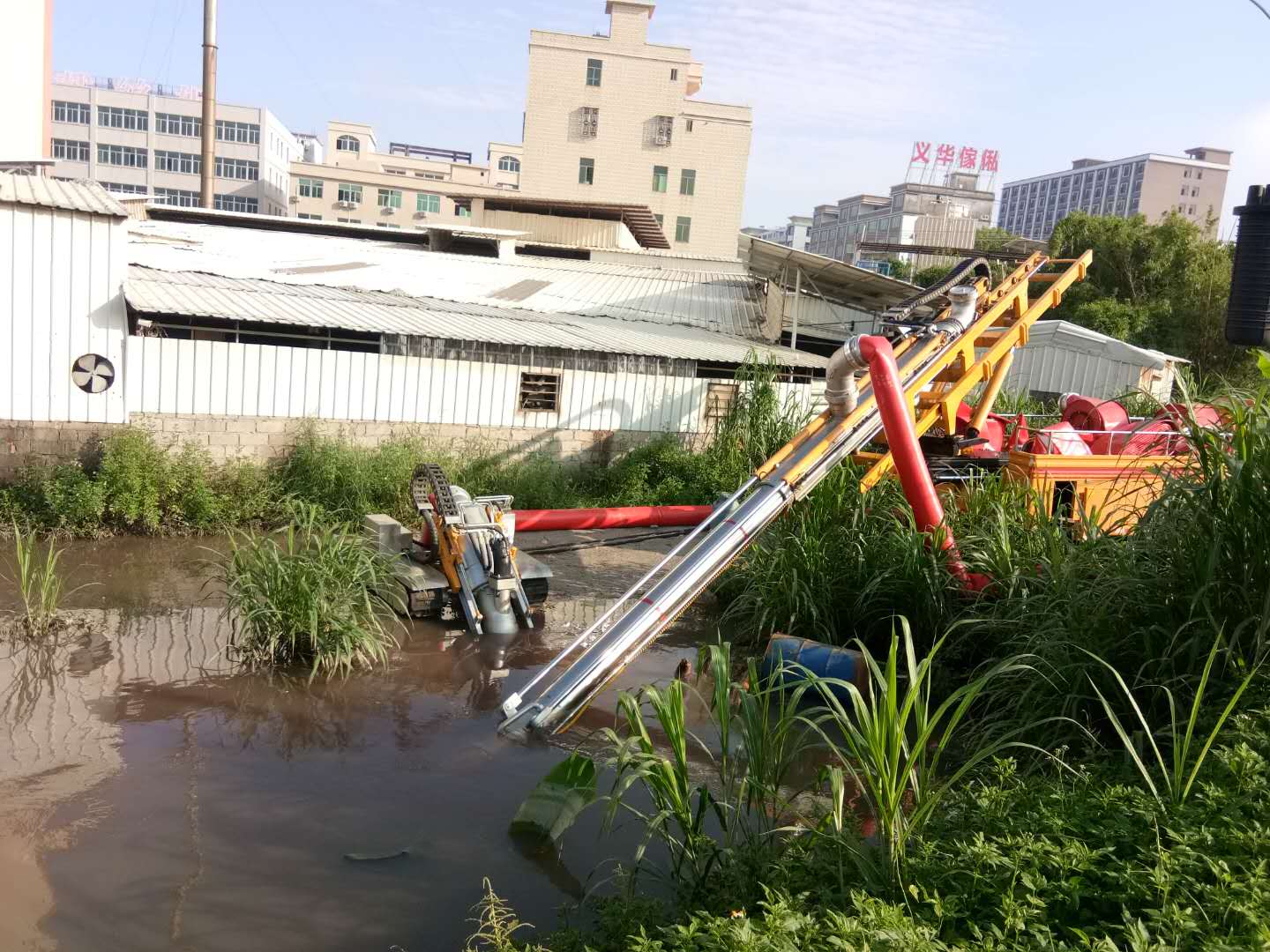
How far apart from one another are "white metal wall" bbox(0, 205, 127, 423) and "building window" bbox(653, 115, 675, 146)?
3994cm

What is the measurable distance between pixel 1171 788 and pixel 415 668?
5.43 m

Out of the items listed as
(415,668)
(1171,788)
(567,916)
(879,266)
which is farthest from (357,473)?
(879,266)

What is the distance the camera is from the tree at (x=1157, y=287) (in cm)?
2603

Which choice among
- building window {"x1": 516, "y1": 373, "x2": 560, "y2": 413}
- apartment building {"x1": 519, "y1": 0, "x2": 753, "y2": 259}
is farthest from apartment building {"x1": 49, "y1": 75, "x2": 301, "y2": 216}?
building window {"x1": 516, "y1": 373, "x2": 560, "y2": 413}

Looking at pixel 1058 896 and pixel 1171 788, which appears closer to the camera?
pixel 1058 896

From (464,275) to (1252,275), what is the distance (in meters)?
14.9

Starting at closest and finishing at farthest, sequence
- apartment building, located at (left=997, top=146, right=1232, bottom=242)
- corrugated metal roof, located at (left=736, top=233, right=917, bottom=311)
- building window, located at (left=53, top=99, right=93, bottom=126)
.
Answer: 1. corrugated metal roof, located at (left=736, top=233, right=917, bottom=311)
2. building window, located at (left=53, top=99, right=93, bottom=126)
3. apartment building, located at (left=997, top=146, right=1232, bottom=242)

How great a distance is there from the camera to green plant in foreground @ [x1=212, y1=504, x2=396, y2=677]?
7266 millimetres

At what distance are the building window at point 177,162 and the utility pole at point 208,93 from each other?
46917mm

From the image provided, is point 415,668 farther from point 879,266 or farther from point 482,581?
point 879,266

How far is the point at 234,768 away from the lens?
5.86 metres

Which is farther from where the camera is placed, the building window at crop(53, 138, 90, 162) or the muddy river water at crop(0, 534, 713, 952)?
the building window at crop(53, 138, 90, 162)

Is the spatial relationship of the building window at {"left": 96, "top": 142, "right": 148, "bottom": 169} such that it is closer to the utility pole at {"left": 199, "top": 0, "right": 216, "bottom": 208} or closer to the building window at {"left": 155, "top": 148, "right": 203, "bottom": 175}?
the building window at {"left": 155, "top": 148, "right": 203, "bottom": 175}

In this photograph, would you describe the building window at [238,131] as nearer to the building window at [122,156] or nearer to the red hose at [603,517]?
the building window at [122,156]
